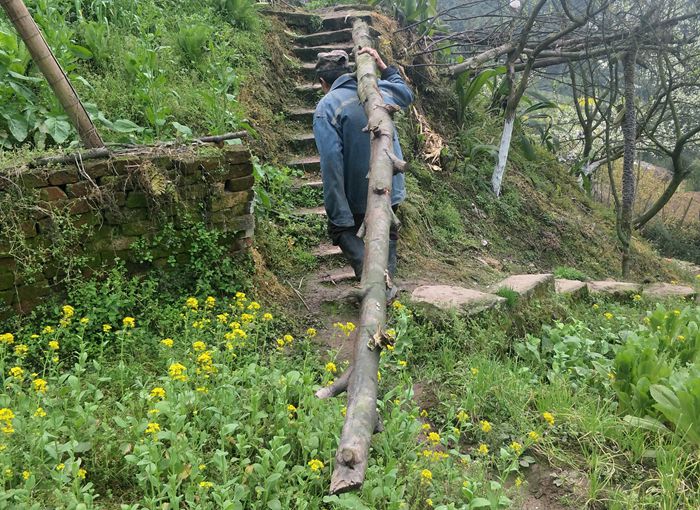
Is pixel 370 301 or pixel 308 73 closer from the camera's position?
pixel 370 301

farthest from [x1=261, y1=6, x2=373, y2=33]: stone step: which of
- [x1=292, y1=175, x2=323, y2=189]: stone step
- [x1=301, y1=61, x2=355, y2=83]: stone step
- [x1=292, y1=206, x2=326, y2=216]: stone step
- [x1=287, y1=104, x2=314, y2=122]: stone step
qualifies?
[x1=292, y1=206, x2=326, y2=216]: stone step

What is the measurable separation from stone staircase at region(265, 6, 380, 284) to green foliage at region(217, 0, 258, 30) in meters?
0.77

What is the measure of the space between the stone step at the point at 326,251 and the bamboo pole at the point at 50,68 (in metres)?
2.31

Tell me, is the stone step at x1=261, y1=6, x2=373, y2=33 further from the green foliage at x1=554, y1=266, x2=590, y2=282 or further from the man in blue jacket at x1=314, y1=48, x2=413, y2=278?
the green foliage at x1=554, y1=266, x2=590, y2=282

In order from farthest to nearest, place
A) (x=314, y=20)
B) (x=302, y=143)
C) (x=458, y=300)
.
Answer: (x=314, y=20) < (x=302, y=143) < (x=458, y=300)

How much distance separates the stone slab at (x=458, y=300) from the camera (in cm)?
423

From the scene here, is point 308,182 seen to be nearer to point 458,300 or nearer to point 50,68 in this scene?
point 458,300

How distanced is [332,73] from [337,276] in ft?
5.87

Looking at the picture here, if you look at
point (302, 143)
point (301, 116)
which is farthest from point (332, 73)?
point (301, 116)

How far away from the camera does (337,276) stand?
17.2 ft

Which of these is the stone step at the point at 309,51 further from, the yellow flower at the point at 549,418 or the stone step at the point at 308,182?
the yellow flower at the point at 549,418

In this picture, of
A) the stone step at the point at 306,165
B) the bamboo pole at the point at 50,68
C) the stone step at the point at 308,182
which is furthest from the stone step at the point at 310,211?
the bamboo pole at the point at 50,68

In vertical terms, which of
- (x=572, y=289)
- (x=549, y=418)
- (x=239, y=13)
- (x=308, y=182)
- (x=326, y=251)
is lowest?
(x=572, y=289)

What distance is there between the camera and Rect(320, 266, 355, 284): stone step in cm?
520
